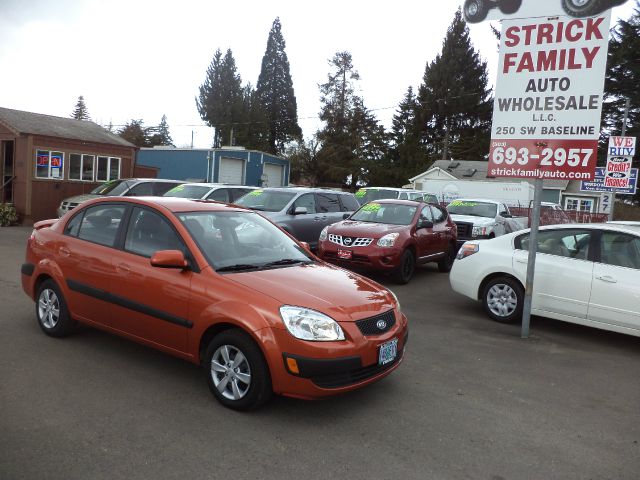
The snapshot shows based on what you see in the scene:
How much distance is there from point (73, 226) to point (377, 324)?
335cm

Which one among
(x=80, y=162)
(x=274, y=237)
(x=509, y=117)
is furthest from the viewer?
(x=80, y=162)

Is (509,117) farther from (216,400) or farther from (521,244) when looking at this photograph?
(216,400)

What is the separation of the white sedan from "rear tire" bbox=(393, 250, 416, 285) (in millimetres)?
1824

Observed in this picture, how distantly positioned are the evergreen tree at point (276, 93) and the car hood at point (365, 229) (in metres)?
58.1

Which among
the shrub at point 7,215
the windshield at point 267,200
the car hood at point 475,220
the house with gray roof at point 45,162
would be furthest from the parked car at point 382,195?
the shrub at point 7,215

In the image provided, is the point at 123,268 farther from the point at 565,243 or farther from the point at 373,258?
the point at 565,243

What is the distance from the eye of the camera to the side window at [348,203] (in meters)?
13.4

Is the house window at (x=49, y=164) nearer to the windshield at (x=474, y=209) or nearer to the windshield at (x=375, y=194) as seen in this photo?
the windshield at (x=375, y=194)

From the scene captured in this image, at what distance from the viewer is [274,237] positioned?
5.35 meters

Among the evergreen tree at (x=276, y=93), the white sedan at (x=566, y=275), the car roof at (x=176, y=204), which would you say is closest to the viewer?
the car roof at (x=176, y=204)

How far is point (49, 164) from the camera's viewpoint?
18.2 m

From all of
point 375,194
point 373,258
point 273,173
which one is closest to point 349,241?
point 373,258

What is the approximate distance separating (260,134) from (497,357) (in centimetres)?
6046

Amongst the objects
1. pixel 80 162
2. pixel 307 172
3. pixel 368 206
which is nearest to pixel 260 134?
pixel 307 172
